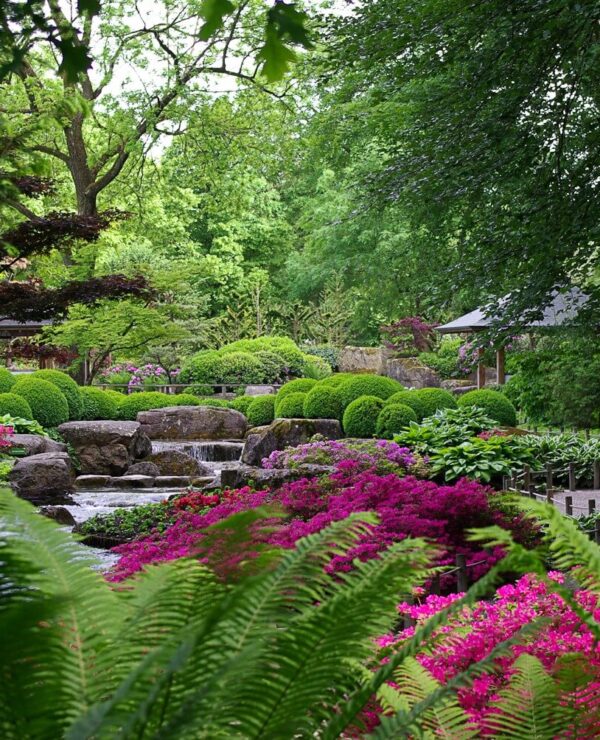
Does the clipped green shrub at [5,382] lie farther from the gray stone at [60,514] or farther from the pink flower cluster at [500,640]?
the pink flower cluster at [500,640]

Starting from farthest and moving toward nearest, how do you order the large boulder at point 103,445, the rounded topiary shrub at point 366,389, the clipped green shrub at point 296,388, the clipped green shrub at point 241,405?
the clipped green shrub at point 241,405
the clipped green shrub at point 296,388
the large boulder at point 103,445
the rounded topiary shrub at point 366,389

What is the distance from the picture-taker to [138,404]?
2002 centimetres

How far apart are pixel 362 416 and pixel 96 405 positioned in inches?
261

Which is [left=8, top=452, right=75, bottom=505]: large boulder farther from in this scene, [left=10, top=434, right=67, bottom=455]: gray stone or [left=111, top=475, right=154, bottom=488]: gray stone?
[left=111, top=475, right=154, bottom=488]: gray stone

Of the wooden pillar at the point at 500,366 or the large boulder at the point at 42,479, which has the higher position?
the wooden pillar at the point at 500,366

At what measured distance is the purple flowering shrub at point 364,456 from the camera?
32.3ft

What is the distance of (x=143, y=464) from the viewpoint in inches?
635

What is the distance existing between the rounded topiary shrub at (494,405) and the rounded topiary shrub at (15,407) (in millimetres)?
7594

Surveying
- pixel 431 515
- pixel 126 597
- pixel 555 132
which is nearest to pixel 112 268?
pixel 555 132

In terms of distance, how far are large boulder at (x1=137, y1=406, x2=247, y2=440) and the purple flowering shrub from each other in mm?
8331

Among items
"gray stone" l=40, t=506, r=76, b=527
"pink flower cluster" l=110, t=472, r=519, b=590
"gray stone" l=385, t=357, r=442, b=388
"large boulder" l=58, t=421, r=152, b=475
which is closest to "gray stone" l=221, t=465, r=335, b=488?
"pink flower cluster" l=110, t=472, r=519, b=590

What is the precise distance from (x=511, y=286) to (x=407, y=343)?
2442cm

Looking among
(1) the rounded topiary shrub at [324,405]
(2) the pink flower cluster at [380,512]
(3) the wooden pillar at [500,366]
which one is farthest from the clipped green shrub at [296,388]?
(2) the pink flower cluster at [380,512]

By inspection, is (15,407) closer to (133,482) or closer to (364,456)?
(133,482)
